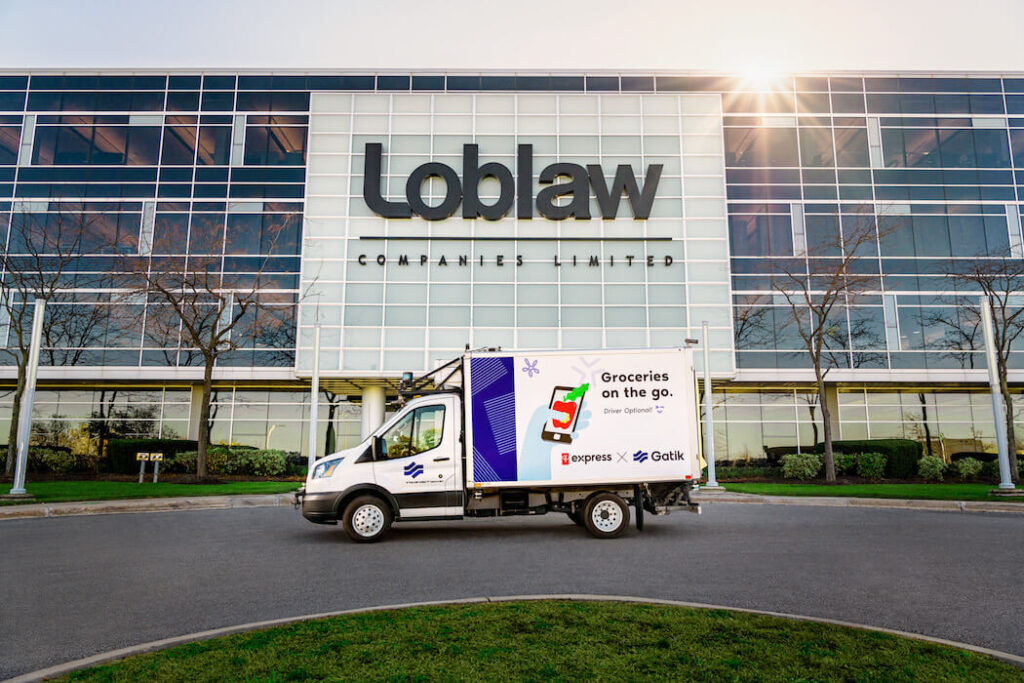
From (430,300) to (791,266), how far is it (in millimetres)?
15445

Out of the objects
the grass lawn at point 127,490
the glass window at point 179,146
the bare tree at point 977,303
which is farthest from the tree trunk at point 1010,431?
the glass window at point 179,146

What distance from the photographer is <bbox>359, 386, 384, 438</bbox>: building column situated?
94.7 ft

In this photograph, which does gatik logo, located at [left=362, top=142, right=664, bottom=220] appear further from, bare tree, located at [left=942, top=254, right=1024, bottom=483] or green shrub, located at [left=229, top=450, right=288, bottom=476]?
bare tree, located at [left=942, top=254, right=1024, bottom=483]

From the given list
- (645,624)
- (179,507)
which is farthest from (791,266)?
(645,624)

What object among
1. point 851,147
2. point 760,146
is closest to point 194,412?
point 760,146

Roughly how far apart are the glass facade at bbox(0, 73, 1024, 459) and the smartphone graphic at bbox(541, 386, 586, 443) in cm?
1555

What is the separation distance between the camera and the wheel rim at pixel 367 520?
1140 centimetres

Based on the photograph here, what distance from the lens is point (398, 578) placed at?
324 inches

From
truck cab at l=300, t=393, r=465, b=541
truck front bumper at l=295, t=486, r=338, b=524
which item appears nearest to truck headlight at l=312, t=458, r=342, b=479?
truck cab at l=300, t=393, r=465, b=541

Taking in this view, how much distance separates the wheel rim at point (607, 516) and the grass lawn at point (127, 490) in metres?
12.1

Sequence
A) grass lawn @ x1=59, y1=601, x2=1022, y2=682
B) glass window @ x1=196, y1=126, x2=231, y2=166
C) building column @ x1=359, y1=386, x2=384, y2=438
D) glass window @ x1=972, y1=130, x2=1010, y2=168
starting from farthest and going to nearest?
glass window @ x1=972, y1=130, x2=1010, y2=168 → glass window @ x1=196, y1=126, x2=231, y2=166 → building column @ x1=359, y1=386, x2=384, y2=438 → grass lawn @ x1=59, y1=601, x2=1022, y2=682

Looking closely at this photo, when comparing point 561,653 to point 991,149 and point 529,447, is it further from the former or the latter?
point 991,149

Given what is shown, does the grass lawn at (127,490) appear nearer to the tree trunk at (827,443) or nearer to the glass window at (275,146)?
the glass window at (275,146)

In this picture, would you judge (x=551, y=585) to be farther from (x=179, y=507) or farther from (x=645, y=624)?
(x=179, y=507)
